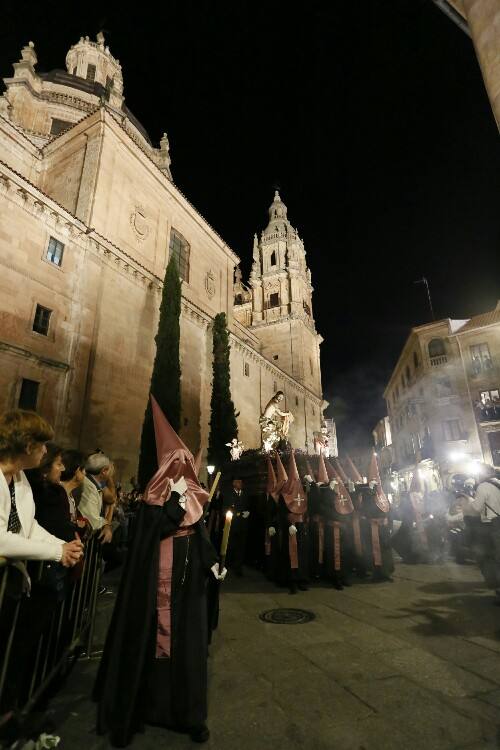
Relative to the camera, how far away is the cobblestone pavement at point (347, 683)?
A: 2555 millimetres

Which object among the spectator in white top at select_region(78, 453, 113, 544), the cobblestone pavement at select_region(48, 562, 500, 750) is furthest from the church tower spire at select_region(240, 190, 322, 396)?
the spectator in white top at select_region(78, 453, 113, 544)

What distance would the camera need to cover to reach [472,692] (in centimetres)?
308

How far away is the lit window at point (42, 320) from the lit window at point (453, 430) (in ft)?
88.1

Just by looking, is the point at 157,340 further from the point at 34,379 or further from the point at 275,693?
the point at 275,693

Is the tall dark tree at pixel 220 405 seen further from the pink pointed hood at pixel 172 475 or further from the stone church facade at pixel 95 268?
the pink pointed hood at pixel 172 475

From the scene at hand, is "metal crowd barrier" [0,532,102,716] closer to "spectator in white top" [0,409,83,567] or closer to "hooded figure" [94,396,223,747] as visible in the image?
"spectator in white top" [0,409,83,567]

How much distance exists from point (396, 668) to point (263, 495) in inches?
283

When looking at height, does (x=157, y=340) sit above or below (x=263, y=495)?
above

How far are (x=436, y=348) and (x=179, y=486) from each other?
3116cm

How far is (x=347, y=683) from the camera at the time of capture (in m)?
3.24

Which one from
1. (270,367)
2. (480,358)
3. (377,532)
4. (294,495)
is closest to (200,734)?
(294,495)

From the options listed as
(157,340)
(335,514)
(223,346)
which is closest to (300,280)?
(223,346)

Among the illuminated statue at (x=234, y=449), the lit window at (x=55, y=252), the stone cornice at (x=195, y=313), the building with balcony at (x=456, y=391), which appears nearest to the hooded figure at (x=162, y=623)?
the lit window at (x=55, y=252)

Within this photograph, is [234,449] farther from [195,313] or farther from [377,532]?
[377,532]
